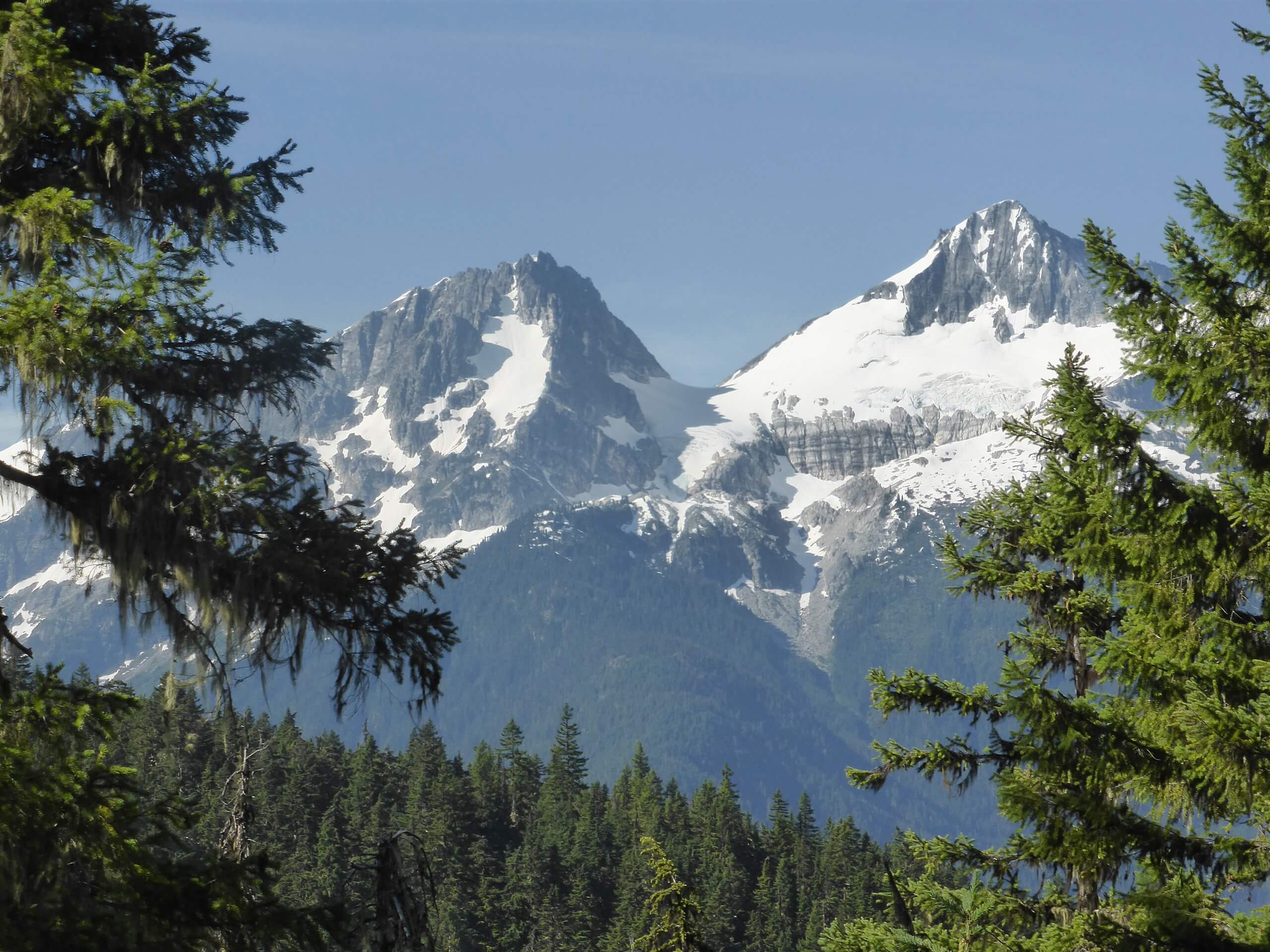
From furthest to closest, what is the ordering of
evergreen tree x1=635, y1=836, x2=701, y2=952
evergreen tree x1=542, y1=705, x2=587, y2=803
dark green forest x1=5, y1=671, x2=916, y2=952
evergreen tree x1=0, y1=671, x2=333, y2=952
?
evergreen tree x1=542, y1=705, x2=587, y2=803 < dark green forest x1=5, y1=671, x2=916, y2=952 < evergreen tree x1=635, y1=836, x2=701, y2=952 < evergreen tree x1=0, y1=671, x2=333, y2=952

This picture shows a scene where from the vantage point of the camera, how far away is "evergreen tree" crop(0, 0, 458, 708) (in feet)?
25.8

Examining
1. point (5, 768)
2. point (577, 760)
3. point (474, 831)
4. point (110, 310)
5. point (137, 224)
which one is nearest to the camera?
point (5, 768)

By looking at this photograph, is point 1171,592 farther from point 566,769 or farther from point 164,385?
point 566,769

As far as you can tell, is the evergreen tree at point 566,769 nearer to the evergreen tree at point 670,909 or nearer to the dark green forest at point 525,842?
the dark green forest at point 525,842

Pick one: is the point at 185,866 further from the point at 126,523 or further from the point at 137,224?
the point at 137,224

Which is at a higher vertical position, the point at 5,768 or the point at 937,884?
the point at 5,768

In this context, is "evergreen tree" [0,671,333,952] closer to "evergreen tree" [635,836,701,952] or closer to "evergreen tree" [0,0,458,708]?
"evergreen tree" [0,0,458,708]

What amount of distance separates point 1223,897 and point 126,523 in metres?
8.96

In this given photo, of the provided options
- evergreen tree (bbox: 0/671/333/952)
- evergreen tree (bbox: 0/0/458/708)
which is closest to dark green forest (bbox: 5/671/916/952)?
evergreen tree (bbox: 0/0/458/708)

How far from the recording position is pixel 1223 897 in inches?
393

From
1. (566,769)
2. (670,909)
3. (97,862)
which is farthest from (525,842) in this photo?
(97,862)

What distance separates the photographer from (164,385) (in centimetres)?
883

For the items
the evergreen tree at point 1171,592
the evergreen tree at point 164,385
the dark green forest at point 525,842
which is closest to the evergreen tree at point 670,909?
the evergreen tree at point 1171,592

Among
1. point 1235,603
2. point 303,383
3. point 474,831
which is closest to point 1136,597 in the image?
point 1235,603
